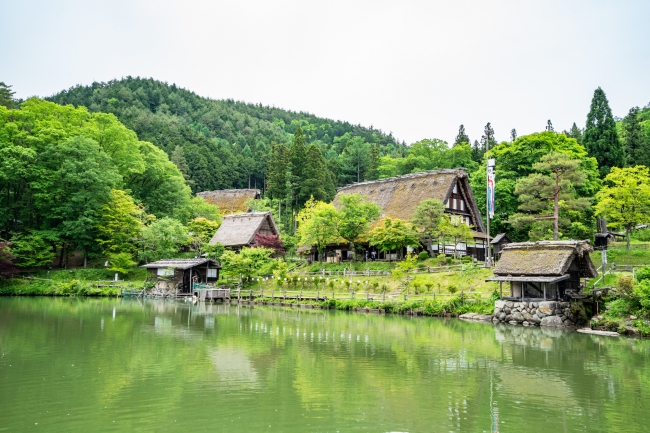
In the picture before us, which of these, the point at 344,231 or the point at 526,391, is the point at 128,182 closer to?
the point at 344,231

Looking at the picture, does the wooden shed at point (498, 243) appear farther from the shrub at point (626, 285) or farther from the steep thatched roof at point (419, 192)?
the shrub at point (626, 285)

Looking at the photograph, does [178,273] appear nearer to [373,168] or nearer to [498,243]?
[498,243]

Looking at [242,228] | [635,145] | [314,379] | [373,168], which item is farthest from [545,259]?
[373,168]

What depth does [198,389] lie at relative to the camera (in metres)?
10.0

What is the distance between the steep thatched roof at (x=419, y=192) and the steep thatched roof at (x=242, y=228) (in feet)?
31.4

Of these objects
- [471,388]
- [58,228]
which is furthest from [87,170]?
[471,388]

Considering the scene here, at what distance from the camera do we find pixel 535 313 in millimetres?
22188

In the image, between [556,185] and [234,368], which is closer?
[234,368]

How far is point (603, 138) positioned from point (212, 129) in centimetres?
7478

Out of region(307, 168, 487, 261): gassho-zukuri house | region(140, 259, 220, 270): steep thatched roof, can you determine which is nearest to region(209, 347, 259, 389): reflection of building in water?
region(140, 259, 220, 270): steep thatched roof

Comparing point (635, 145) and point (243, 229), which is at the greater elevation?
point (635, 145)

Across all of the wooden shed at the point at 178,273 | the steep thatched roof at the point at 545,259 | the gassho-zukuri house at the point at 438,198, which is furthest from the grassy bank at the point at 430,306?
the wooden shed at the point at 178,273

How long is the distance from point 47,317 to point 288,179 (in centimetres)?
3118

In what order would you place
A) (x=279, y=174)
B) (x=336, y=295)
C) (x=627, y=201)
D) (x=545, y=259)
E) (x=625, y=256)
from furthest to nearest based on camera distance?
(x=279, y=174) < (x=336, y=295) < (x=627, y=201) < (x=625, y=256) < (x=545, y=259)
